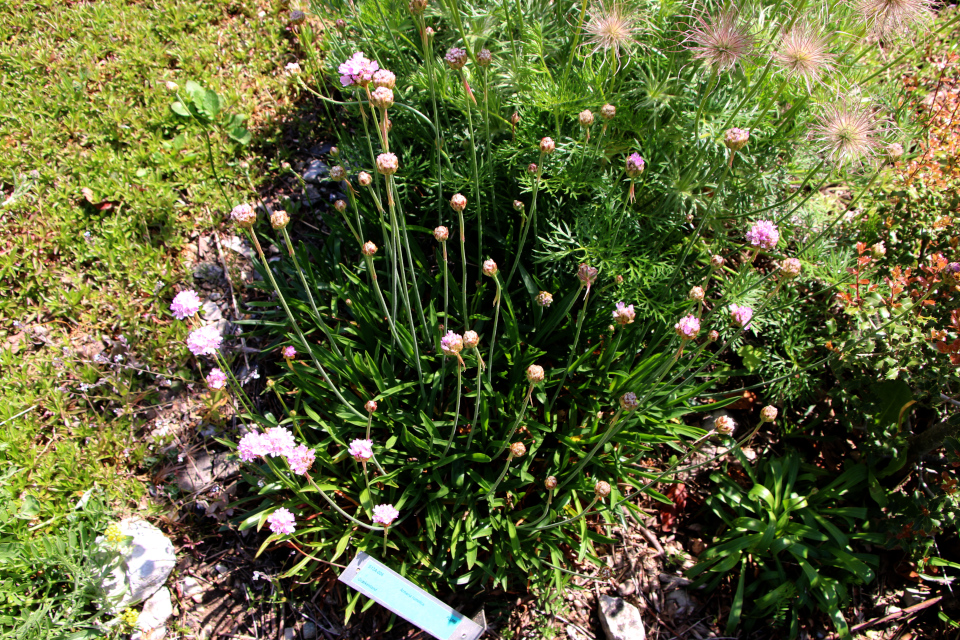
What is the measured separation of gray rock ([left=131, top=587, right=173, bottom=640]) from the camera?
260cm

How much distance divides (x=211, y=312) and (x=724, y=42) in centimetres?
280

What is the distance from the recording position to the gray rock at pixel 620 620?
8.65 ft

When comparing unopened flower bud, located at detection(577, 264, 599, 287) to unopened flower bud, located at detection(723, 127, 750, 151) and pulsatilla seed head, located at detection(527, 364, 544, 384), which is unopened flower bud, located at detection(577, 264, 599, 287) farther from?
unopened flower bud, located at detection(723, 127, 750, 151)

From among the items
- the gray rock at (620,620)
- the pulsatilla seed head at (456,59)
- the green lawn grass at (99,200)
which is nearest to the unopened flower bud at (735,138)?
the pulsatilla seed head at (456,59)

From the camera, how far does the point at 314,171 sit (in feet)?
12.7

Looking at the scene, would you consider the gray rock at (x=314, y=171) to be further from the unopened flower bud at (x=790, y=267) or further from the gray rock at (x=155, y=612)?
the unopened flower bud at (x=790, y=267)

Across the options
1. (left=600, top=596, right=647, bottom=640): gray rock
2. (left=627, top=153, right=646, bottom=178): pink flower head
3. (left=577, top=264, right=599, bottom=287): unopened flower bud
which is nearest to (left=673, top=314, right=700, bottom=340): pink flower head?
(left=577, top=264, right=599, bottom=287): unopened flower bud

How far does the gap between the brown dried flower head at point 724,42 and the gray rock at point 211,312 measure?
2.67m

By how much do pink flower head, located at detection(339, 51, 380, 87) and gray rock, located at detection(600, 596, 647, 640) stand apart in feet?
7.75

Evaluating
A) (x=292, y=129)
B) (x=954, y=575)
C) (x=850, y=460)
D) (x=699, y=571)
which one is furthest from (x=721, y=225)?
(x=292, y=129)

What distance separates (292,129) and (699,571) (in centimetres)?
351

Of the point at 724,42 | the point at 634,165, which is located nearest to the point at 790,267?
the point at 634,165

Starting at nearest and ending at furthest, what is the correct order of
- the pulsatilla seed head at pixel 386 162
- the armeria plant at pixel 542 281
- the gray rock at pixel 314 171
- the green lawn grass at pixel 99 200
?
the pulsatilla seed head at pixel 386 162, the armeria plant at pixel 542 281, the green lawn grass at pixel 99 200, the gray rock at pixel 314 171

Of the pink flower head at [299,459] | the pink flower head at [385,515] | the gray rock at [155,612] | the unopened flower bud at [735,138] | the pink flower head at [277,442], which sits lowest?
the gray rock at [155,612]
